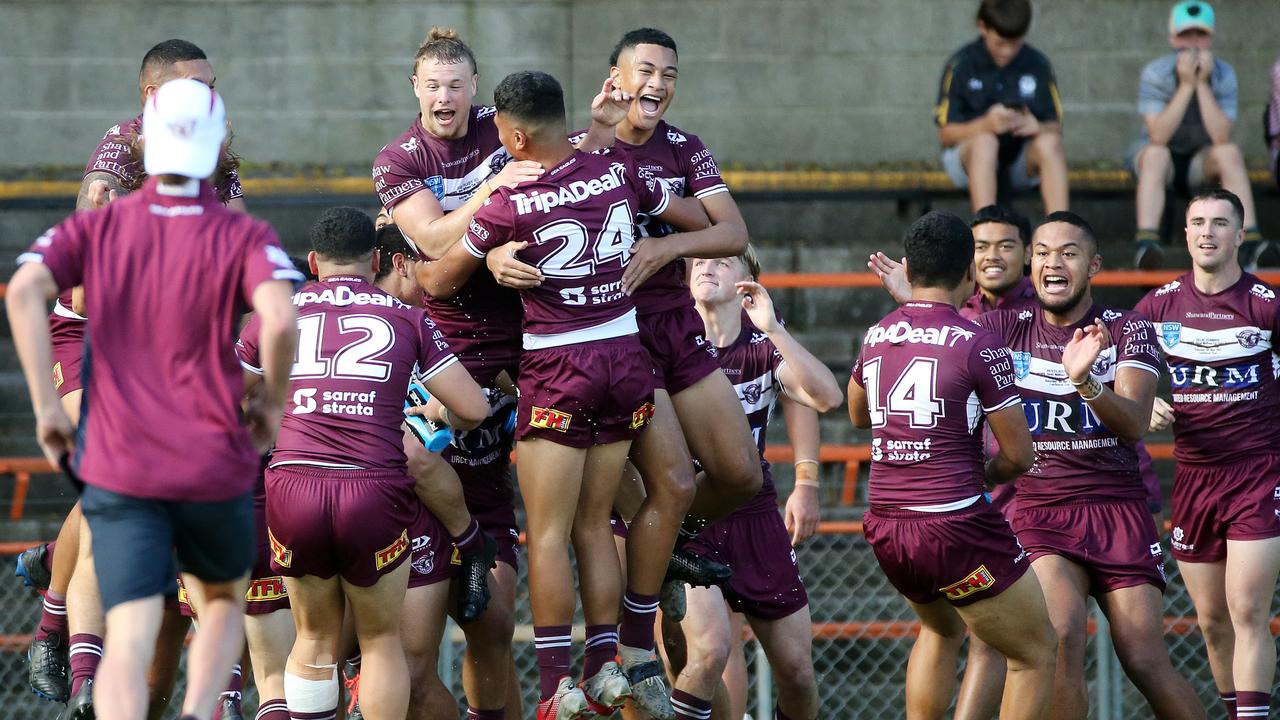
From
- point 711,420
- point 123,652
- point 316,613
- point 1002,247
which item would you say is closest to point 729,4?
point 1002,247

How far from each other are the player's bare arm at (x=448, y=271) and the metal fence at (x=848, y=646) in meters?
3.58

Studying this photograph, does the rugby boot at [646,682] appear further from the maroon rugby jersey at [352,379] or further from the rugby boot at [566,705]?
the maroon rugby jersey at [352,379]

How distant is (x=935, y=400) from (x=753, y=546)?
1.50m

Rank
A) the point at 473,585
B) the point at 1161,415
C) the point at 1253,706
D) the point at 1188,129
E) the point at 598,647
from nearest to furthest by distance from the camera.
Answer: the point at 598,647, the point at 473,585, the point at 1253,706, the point at 1161,415, the point at 1188,129

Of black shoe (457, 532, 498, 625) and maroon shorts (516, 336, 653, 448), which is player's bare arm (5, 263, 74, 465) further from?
black shoe (457, 532, 498, 625)

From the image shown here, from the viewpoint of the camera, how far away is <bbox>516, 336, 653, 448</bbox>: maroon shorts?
6.04 m

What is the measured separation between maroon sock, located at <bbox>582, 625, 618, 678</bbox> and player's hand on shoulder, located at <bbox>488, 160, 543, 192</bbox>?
1.72m

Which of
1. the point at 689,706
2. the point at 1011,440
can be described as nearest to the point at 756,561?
the point at 689,706

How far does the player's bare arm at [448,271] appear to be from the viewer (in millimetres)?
6160

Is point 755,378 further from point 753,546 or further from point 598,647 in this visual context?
point 598,647

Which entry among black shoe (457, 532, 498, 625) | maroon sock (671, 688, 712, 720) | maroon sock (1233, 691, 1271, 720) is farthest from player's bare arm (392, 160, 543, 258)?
maroon sock (1233, 691, 1271, 720)

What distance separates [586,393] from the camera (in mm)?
6016

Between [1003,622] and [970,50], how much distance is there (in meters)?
6.02

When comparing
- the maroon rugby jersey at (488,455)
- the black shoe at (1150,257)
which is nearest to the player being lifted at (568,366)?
the maroon rugby jersey at (488,455)
